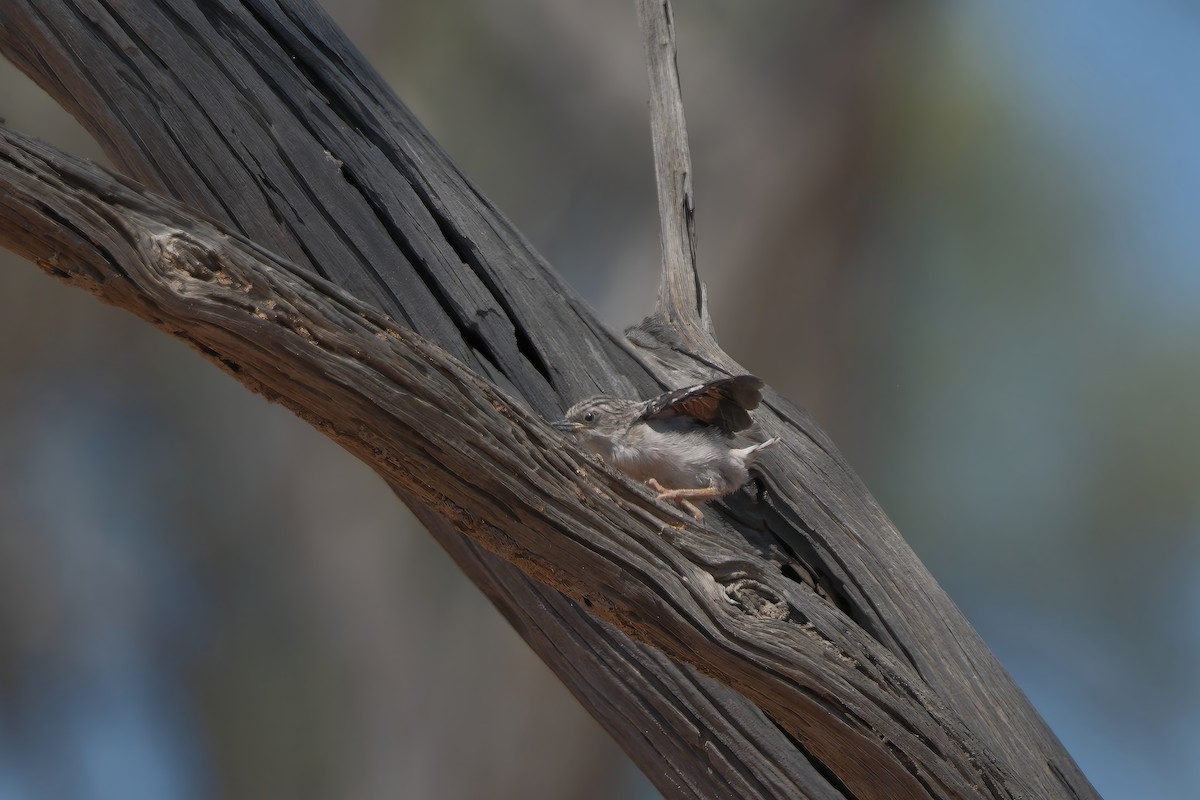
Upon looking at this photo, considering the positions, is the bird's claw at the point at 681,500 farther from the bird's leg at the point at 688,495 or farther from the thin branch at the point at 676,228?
the thin branch at the point at 676,228

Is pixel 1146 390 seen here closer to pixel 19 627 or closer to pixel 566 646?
pixel 566 646

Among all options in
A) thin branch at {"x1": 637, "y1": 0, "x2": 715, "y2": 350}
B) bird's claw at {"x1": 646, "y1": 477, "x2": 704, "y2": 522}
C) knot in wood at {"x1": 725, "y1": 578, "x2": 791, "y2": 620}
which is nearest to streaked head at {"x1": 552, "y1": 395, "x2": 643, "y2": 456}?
bird's claw at {"x1": 646, "y1": 477, "x2": 704, "y2": 522}

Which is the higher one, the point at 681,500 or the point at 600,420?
the point at 600,420

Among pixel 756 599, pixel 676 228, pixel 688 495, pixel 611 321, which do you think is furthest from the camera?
pixel 611 321

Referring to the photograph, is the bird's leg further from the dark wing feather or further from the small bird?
the dark wing feather

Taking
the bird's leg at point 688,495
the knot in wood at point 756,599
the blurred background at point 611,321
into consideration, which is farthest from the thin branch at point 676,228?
the blurred background at point 611,321

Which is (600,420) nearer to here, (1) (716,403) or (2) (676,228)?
(1) (716,403)

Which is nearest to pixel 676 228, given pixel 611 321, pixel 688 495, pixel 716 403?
pixel 716 403
